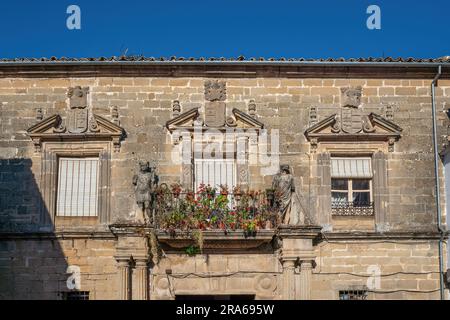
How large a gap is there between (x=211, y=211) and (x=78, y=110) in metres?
3.27

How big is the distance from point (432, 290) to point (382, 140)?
116 inches

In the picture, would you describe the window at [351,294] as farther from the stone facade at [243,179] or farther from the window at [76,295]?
the window at [76,295]

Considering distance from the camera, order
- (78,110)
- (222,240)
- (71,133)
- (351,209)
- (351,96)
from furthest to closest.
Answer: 1. (351,96)
2. (78,110)
3. (71,133)
4. (351,209)
5. (222,240)

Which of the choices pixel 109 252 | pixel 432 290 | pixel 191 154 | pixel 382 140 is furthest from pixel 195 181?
pixel 432 290

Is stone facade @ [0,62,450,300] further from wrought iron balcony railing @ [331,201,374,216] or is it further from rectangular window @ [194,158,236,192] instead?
rectangular window @ [194,158,236,192]

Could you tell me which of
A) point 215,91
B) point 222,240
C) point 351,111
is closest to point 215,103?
point 215,91

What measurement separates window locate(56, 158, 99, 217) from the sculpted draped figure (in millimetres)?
3415

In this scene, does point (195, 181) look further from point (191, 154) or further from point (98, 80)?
point (98, 80)

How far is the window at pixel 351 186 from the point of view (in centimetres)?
1753

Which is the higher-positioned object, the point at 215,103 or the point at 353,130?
the point at 215,103

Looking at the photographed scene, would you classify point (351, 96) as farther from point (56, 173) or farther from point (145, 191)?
point (56, 173)

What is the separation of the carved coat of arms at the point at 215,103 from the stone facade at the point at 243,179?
4cm

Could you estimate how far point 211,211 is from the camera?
55.6 ft

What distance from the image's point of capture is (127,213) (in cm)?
1730
